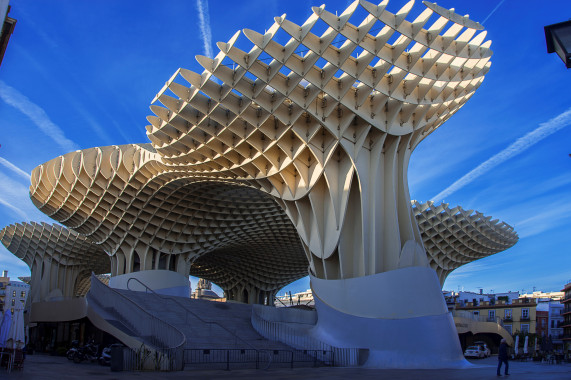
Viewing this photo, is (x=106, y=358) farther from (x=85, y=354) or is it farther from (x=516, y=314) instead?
(x=516, y=314)

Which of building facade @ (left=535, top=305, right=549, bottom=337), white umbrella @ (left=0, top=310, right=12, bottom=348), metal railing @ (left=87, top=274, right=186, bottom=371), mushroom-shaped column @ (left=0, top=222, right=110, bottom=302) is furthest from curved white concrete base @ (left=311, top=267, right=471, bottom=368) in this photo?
building facade @ (left=535, top=305, right=549, bottom=337)

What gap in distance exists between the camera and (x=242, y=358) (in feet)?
66.9

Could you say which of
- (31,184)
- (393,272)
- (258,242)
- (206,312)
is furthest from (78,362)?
(258,242)

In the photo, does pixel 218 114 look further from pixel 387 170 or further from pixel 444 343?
pixel 444 343

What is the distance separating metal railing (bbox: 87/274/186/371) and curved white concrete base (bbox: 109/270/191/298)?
1971 cm

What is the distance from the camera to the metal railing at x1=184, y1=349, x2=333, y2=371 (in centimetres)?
1902

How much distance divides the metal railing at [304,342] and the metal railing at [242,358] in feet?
0.60

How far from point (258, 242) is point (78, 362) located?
125ft

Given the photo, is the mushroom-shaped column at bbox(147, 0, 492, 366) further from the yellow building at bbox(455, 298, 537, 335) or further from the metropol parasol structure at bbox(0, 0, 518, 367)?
the yellow building at bbox(455, 298, 537, 335)

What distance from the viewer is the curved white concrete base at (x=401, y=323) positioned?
22.4 meters

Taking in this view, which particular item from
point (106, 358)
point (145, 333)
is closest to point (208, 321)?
point (145, 333)

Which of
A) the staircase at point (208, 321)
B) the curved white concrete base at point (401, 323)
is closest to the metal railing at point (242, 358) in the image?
the staircase at point (208, 321)

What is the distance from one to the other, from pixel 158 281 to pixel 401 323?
29.3m

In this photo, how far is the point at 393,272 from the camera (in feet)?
77.9
